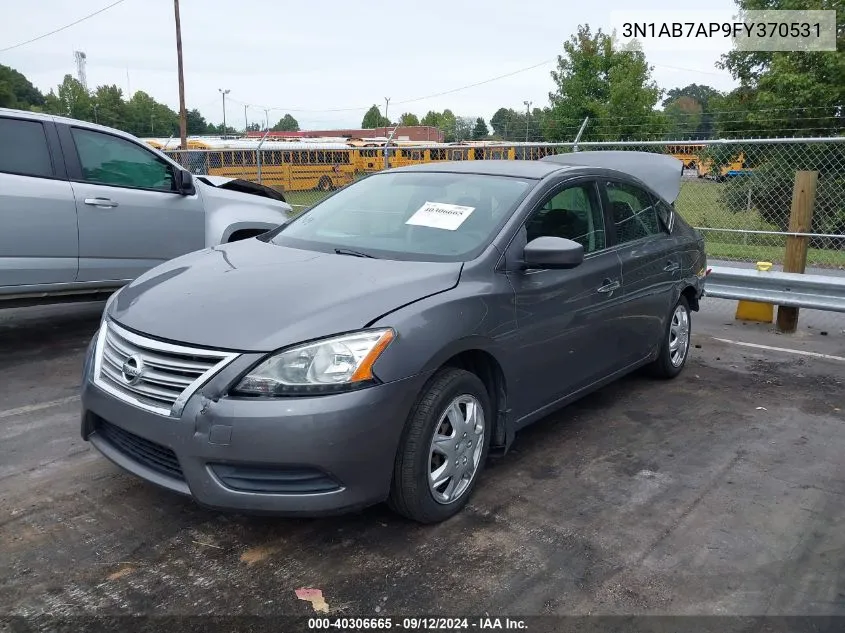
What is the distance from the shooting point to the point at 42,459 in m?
4.11

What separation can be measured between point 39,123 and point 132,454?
3984mm

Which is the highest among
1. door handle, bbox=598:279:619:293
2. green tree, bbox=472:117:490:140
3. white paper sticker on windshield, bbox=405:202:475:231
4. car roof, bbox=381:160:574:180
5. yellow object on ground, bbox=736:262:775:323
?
green tree, bbox=472:117:490:140

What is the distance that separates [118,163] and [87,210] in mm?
613

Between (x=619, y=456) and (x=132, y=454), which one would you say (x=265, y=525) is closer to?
(x=132, y=454)

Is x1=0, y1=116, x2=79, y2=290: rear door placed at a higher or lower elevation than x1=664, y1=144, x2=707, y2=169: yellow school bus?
lower

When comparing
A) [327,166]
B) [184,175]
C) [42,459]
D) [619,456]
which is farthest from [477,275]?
[327,166]

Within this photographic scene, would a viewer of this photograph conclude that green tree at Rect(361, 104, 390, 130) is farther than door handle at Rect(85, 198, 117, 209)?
Yes

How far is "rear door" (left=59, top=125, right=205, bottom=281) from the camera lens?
245 inches

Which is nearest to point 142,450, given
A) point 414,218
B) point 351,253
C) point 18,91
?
point 351,253

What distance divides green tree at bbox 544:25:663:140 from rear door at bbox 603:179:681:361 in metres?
18.0

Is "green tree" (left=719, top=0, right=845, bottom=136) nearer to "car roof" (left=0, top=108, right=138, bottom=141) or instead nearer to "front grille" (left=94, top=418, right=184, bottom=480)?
"car roof" (left=0, top=108, right=138, bottom=141)

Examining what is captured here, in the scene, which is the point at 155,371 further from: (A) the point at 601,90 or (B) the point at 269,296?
(A) the point at 601,90

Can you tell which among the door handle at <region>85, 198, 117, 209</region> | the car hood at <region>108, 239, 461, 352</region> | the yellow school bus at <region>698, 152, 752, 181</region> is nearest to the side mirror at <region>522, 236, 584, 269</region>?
the car hood at <region>108, 239, 461, 352</region>

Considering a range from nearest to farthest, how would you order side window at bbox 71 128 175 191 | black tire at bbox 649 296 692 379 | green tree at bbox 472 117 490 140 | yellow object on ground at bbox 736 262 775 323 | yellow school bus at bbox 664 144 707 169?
black tire at bbox 649 296 692 379, side window at bbox 71 128 175 191, yellow object on ground at bbox 736 262 775 323, yellow school bus at bbox 664 144 707 169, green tree at bbox 472 117 490 140
